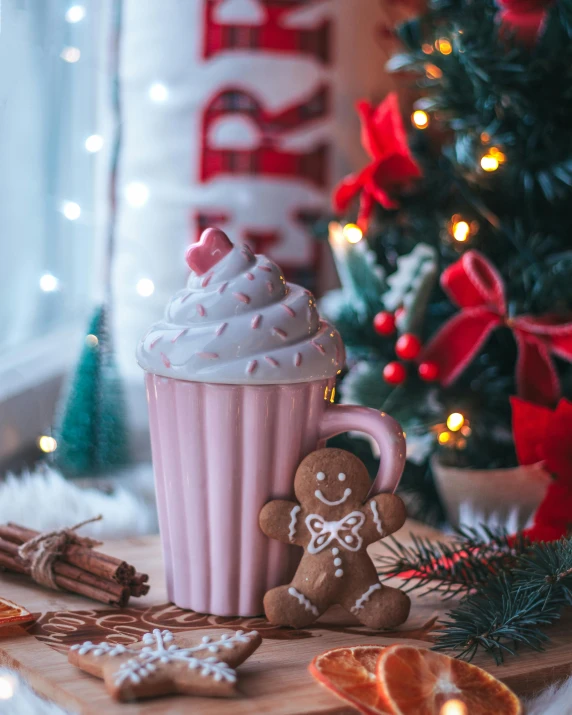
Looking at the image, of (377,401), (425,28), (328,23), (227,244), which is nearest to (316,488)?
(227,244)

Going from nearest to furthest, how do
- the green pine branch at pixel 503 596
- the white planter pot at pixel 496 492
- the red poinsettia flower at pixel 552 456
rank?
the green pine branch at pixel 503 596 < the red poinsettia flower at pixel 552 456 < the white planter pot at pixel 496 492

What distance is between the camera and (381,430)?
66cm

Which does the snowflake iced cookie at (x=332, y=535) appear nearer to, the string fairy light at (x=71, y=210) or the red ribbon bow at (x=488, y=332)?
the red ribbon bow at (x=488, y=332)

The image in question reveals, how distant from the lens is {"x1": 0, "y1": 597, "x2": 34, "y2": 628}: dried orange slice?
61 centimetres

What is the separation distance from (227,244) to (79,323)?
75 cm

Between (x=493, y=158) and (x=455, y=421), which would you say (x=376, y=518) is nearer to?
(x=455, y=421)

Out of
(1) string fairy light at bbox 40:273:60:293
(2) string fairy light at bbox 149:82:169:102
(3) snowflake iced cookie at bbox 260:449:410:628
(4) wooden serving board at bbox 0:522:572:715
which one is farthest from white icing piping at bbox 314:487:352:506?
(2) string fairy light at bbox 149:82:169:102

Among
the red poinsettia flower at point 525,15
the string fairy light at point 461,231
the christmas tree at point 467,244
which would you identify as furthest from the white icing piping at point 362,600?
the red poinsettia flower at point 525,15

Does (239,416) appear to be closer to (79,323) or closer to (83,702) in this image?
(83,702)

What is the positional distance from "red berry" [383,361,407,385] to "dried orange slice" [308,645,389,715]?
44cm

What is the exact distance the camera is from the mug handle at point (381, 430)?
0.65 metres

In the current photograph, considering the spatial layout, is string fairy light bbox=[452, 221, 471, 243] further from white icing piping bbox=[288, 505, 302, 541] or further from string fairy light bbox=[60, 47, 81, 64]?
string fairy light bbox=[60, 47, 81, 64]

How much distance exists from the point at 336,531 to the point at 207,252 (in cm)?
24

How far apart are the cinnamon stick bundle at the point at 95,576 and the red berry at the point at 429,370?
1.35ft
